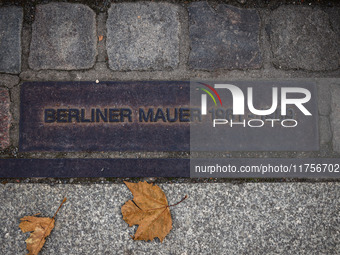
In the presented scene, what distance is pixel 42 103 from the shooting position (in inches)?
67.6

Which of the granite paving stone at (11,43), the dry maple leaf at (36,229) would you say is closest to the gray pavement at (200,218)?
the dry maple leaf at (36,229)

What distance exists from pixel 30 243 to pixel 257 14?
81.5 inches

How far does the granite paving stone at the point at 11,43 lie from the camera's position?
1.74m

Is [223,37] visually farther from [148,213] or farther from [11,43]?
[11,43]

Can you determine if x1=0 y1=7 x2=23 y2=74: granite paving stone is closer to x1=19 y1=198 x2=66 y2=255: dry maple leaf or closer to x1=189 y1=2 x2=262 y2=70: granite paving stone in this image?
x1=19 y1=198 x2=66 y2=255: dry maple leaf

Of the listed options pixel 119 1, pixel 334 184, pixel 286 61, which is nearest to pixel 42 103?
pixel 119 1

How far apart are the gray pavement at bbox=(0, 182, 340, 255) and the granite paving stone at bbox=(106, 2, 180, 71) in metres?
0.81

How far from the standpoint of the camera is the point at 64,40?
1739mm

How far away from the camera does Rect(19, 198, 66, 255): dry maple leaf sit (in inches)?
63.6

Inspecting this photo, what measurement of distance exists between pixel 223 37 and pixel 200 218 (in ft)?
3.90

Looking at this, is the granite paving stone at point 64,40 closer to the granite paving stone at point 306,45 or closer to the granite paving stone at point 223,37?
the granite paving stone at point 223,37

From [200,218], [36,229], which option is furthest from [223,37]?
[36,229]

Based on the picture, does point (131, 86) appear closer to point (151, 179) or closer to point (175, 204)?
point (151, 179)

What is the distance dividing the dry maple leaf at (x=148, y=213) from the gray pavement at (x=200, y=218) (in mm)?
48
